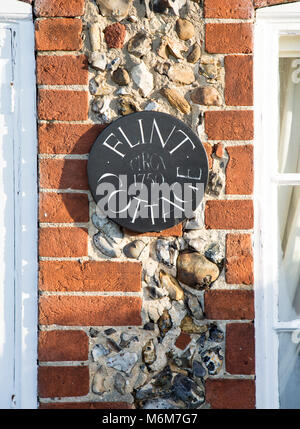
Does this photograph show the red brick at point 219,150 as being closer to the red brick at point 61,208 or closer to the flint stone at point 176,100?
the flint stone at point 176,100

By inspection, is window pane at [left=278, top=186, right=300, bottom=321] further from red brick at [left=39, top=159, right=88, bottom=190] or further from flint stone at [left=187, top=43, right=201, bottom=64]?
red brick at [left=39, top=159, right=88, bottom=190]

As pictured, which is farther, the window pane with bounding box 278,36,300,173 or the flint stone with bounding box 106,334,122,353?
the window pane with bounding box 278,36,300,173

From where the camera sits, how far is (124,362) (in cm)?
159

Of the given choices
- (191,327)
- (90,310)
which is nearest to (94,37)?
(90,310)

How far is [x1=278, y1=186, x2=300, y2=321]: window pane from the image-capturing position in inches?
Answer: 66.7

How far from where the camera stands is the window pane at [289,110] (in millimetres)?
1703

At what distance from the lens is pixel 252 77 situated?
163 cm

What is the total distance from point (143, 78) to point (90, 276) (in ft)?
2.18

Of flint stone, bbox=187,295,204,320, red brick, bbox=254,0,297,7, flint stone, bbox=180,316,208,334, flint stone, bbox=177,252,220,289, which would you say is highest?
red brick, bbox=254,0,297,7

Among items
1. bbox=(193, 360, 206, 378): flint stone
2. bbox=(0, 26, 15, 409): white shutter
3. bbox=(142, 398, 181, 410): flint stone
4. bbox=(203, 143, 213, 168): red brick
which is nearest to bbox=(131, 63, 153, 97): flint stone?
bbox=(203, 143, 213, 168): red brick

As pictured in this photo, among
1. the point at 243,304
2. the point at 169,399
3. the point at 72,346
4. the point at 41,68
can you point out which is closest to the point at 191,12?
the point at 41,68

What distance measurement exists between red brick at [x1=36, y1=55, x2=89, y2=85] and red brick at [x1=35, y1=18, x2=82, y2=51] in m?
0.03

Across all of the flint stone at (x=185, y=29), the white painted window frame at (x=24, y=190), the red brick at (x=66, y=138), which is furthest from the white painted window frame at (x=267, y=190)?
the white painted window frame at (x=24, y=190)

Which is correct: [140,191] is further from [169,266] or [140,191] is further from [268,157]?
[268,157]
